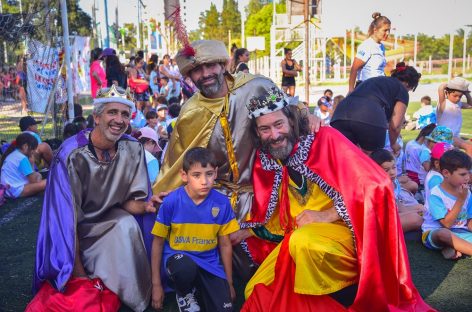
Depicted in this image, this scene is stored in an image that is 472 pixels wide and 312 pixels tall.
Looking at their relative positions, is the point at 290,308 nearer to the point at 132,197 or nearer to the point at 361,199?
the point at 361,199

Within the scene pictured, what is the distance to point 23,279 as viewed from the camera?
416 centimetres

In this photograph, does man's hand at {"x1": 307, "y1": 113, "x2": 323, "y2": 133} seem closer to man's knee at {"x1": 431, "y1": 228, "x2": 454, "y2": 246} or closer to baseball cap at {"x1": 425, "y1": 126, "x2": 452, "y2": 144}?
man's knee at {"x1": 431, "y1": 228, "x2": 454, "y2": 246}

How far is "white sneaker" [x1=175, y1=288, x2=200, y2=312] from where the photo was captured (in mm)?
3387

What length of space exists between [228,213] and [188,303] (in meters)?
0.65

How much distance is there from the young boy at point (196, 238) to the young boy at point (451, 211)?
197 cm

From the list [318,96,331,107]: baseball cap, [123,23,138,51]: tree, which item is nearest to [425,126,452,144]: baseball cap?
[318,96,331,107]: baseball cap

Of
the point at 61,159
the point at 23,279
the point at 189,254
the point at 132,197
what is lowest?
the point at 23,279

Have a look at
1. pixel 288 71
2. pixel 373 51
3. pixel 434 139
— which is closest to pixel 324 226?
pixel 434 139

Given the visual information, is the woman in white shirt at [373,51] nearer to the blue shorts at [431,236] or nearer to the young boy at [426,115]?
the blue shorts at [431,236]

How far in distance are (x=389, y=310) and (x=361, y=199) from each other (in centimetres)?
68

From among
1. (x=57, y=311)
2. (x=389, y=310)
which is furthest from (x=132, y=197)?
(x=389, y=310)

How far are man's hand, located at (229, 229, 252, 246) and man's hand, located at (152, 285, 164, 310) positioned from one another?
637 mm

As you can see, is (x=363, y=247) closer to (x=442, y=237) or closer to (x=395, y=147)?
(x=442, y=237)

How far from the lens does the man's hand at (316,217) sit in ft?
10.8
